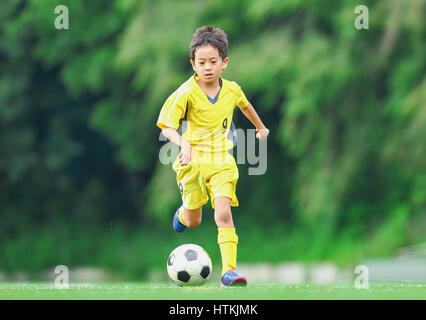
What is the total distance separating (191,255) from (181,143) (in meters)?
0.93

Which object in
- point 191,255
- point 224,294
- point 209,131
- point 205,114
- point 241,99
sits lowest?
point 224,294

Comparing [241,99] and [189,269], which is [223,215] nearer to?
[189,269]

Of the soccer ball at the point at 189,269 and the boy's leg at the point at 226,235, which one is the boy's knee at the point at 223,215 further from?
the soccer ball at the point at 189,269

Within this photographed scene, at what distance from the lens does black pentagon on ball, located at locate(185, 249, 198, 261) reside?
6551 mm

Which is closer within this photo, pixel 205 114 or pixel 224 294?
pixel 224 294

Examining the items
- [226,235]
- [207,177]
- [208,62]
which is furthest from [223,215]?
[208,62]

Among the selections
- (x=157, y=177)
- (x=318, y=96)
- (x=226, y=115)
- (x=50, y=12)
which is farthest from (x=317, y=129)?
(x=226, y=115)

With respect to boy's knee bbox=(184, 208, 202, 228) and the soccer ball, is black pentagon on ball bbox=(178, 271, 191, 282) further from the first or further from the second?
boy's knee bbox=(184, 208, 202, 228)

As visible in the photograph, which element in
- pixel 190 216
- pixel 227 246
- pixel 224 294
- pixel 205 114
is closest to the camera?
pixel 224 294

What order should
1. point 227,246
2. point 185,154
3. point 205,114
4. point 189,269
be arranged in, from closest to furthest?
point 185,154 → point 227,246 → point 189,269 → point 205,114

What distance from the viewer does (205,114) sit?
6.63 m

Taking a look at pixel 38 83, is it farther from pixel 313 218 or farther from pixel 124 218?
pixel 313 218

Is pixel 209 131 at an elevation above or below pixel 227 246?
above

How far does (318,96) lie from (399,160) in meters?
1.99
